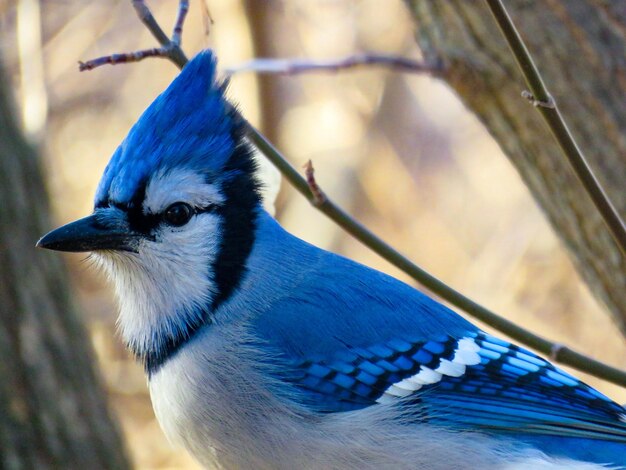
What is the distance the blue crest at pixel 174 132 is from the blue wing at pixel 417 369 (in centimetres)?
44

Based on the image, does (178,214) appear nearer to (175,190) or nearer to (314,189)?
(175,190)

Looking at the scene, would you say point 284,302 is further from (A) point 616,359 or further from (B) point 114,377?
(B) point 114,377

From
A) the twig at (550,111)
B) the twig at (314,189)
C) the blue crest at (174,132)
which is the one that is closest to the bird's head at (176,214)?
the blue crest at (174,132)

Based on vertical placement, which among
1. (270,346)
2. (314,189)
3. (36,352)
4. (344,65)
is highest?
(344,65)

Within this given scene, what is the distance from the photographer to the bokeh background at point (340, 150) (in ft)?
17.7

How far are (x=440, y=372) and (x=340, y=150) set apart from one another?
3.83 metres

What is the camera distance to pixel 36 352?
3305 millimetres

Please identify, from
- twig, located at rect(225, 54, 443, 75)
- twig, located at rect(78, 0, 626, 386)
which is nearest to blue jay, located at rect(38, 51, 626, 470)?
twig, located at rect(78, 0, 626, 386)

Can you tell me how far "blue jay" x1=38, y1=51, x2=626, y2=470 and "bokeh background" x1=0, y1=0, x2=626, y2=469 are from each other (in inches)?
120

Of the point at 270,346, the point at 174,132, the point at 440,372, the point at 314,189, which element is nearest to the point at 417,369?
the point at 440,372

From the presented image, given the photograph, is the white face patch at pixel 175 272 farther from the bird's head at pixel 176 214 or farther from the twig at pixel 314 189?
the twig at pixel 314 189

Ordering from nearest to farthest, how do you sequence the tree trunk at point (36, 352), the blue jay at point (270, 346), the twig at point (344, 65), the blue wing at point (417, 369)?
the blue jay at point (270, 346)
the blue wing at point (417, 369)
the twig at point (344, 65)
the tree trunk at point (36, 352)

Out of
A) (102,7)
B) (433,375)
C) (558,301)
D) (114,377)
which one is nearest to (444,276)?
(558,301)

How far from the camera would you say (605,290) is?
2.48 metres
